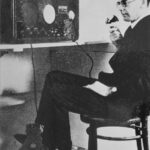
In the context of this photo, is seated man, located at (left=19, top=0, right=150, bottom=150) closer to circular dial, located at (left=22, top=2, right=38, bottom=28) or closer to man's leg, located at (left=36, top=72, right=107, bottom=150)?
man's leg, located at (left=36, top=72, right=107, bottom=150)

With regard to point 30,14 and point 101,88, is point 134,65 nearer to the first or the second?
point 101,88

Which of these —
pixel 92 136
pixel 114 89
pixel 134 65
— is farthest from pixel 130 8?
pixel 92 136

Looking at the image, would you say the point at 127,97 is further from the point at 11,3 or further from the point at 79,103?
the point at 11,3

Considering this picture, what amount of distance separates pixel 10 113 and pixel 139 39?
0.79m

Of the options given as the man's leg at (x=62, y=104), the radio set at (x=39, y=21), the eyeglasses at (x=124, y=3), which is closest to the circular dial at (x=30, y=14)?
the radio set at (x=39, y=21)

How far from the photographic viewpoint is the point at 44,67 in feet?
7.22

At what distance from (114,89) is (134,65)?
0.54 feet

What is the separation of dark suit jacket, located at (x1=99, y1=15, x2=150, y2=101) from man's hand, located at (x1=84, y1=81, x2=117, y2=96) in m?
0.03

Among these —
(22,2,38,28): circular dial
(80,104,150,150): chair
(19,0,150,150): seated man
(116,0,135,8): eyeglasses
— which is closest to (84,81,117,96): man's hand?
(19,0,150,150): seated man

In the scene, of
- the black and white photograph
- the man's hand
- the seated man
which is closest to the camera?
the black and white photograph

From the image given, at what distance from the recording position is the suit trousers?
1864 millimetres

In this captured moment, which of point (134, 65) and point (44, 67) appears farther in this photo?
point (44, 67)

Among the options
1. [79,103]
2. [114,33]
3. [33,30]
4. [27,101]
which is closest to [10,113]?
[27,101]

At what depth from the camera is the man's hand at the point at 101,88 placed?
78.9 inches
